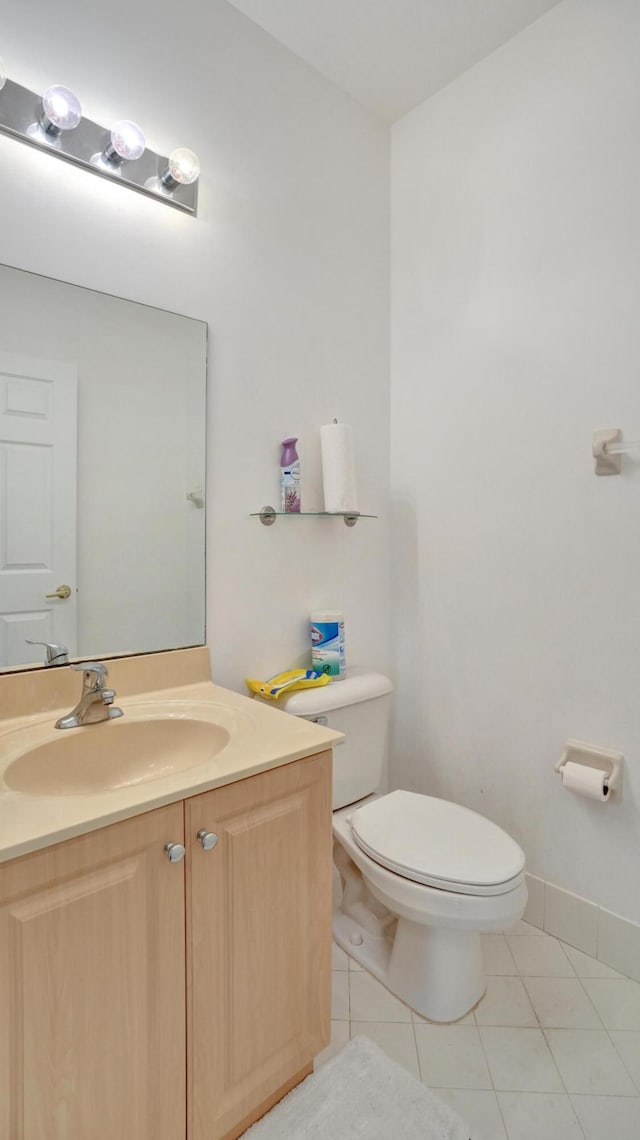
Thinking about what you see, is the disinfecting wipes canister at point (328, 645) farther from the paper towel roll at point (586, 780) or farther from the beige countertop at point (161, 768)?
the paper towel roll at point (586, 780)

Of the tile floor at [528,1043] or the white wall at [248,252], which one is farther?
the white wall at [248,252]

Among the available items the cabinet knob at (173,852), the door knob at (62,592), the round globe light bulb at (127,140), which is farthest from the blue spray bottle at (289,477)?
the cabinet knob at (173,852)

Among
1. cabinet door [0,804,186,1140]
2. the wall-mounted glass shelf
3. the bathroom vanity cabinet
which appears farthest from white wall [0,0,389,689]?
cabinet door [0,804,186,1140]

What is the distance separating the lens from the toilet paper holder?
1474 millimetres

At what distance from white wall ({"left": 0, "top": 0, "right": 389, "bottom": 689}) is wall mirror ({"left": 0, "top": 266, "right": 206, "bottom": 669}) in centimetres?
7

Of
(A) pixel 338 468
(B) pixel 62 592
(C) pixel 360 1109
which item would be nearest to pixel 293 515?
(A) pixel 338 468

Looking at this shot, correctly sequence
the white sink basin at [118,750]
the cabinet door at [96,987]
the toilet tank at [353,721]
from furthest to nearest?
the toilet tank at [353,721] → the white sink basin at [118,750] → the cabinet door at [96,987]

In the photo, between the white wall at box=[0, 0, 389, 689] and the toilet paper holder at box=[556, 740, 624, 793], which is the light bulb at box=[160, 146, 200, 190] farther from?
the toilet paper holder at box=[556, 740, 624, 793]

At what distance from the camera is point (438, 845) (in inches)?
53.3

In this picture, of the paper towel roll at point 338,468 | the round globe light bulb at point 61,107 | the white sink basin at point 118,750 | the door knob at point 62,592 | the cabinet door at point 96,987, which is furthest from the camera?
the paper towel roll at point 338,468

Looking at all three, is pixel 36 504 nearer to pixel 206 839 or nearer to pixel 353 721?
pixel 206 839

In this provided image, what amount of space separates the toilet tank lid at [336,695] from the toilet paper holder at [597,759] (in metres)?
0.53

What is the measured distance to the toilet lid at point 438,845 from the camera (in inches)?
49.0

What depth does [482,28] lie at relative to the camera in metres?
1.65
